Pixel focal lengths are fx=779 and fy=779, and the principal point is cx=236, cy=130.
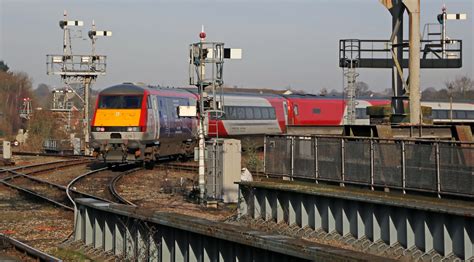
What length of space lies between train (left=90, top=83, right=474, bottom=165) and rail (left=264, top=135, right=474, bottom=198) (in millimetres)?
4738

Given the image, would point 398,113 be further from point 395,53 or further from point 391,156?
point 391,156

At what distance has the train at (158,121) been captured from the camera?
2964 cm

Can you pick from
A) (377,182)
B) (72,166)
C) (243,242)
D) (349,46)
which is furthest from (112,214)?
(349,46)

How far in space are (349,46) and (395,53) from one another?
1270 centimetres

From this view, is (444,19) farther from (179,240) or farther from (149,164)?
(179,240)

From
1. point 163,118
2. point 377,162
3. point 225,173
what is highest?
point 163,118

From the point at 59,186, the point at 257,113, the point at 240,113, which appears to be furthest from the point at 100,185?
the point at 257,113

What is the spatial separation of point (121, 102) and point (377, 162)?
15971mm

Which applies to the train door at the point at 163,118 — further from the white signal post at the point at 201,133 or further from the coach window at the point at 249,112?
the white signal post at the point at 201,133

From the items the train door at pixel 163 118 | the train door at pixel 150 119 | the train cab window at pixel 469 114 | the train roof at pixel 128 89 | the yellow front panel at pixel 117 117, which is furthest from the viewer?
the train cab window at pixel 469 114

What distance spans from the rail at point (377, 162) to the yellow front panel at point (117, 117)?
36.7ft

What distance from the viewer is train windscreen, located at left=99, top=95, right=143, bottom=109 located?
98.1 ft

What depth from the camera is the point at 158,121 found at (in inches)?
1214

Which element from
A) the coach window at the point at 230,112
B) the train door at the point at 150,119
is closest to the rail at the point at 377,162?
the train door at the point at 150,119
